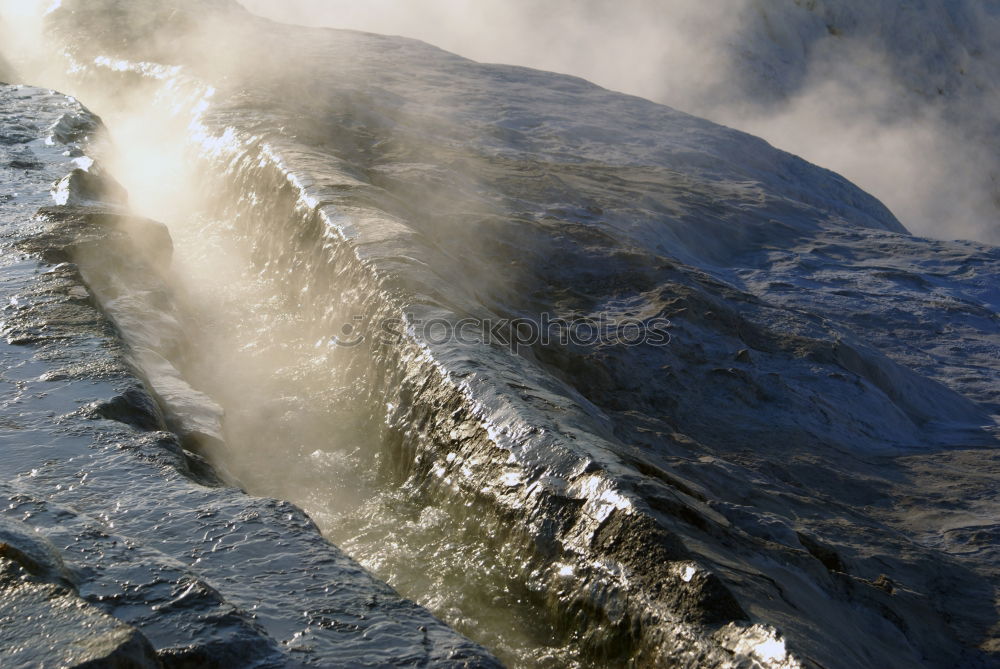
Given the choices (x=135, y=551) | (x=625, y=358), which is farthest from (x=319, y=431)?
(x=135, y=551)

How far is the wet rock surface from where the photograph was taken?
5.26 ft

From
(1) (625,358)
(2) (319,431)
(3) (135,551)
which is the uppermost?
(1) (625,358)

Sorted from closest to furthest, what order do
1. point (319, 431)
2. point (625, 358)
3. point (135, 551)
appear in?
point (135, 551) → point (319, 431) → point (625, 358)

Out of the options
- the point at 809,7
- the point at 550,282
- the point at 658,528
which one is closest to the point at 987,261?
the point at 550,282

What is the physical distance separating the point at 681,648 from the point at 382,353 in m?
1.88

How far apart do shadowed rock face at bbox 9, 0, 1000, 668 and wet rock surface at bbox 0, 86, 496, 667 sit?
2.19 feet

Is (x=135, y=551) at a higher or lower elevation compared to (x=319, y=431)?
higher

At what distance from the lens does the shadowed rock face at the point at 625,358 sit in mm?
2500

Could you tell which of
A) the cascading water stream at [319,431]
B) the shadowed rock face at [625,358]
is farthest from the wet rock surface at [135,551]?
the shadowed rock face at [625,358]

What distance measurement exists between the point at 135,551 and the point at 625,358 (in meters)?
2.87

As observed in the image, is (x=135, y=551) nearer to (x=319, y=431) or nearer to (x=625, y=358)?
(x=319, y=431)

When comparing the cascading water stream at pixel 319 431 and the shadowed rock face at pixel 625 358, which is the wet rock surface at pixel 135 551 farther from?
the shadowed rock face at pixel 625 358

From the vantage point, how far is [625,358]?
174 inches

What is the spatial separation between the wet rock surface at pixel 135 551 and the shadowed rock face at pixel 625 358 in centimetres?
67
